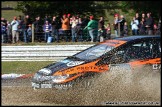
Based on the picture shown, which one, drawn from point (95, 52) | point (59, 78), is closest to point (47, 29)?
point (95, 52)

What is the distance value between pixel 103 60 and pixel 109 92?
0.73m

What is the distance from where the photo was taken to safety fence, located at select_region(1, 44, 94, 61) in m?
15.9

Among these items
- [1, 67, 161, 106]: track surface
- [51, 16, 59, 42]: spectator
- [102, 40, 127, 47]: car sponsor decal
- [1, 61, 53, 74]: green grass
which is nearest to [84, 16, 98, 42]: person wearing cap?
[51, 16, 59, 42]: spectator

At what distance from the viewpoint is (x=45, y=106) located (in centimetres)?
796

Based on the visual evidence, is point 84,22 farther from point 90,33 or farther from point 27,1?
point 27,1

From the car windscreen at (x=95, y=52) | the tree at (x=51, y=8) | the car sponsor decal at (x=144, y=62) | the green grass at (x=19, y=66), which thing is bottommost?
the green grass at (x=19, y=66)

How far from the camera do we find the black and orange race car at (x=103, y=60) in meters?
8.88

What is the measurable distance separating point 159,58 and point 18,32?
10490 mm

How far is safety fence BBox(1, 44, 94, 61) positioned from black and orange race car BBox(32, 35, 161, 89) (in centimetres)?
632

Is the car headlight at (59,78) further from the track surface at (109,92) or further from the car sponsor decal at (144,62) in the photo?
the car sponsor decal at (144,62)

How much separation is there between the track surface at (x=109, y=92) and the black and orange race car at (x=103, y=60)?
0.17 metres

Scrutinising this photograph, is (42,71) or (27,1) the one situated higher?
(27,1)

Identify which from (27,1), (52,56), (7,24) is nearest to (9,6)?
(27,1)

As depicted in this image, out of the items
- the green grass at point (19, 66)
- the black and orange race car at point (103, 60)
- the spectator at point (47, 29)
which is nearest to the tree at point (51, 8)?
the spectator at point (47, 29)
